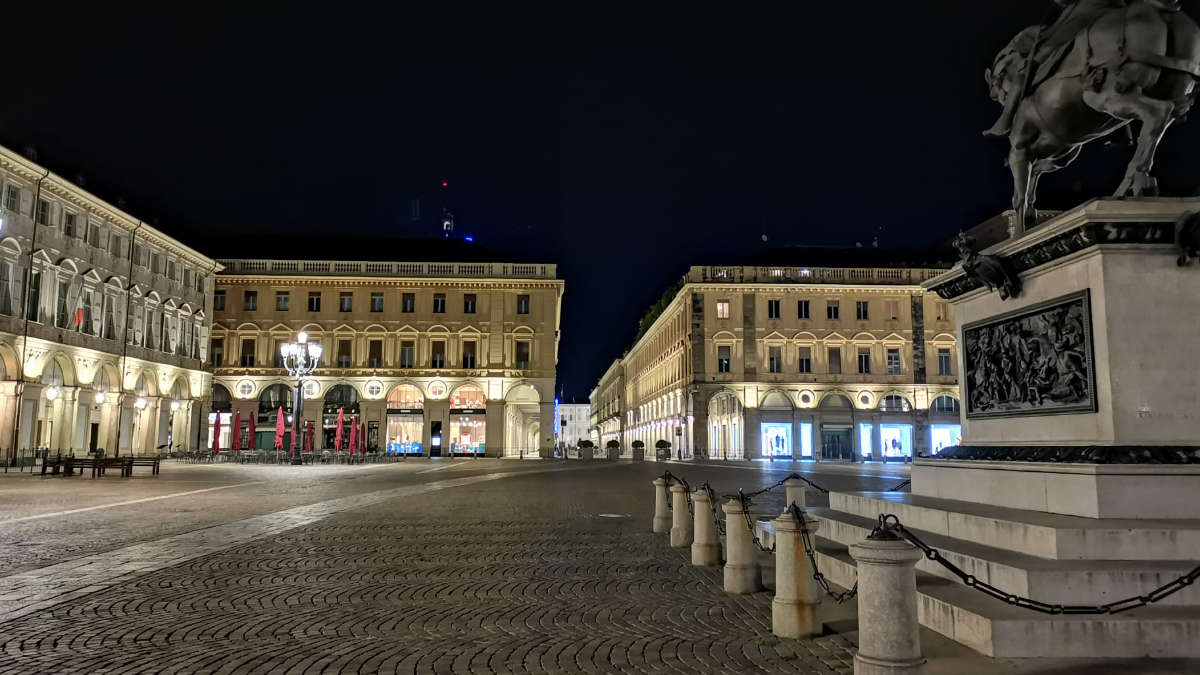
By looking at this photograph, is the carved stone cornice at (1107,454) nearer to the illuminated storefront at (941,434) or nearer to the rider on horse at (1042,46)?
the rider on horse at (1042,46)

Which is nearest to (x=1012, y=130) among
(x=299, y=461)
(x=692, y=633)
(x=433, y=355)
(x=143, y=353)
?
(x=692, y=633)

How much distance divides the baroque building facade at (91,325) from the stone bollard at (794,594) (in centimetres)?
3686

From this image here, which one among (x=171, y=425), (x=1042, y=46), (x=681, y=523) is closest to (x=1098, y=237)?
(x=1042, y=46)

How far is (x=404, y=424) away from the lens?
62.1 metres

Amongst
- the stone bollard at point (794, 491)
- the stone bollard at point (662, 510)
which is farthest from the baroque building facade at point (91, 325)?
the stone bollard at point (794, 491)

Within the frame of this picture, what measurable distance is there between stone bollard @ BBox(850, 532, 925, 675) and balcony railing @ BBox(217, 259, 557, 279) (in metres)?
59.4

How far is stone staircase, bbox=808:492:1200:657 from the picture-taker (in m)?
4.99

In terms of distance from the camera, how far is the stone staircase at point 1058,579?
4992 mm

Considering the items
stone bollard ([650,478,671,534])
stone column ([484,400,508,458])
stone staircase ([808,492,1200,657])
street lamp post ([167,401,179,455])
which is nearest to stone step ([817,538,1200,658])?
stone staircase ([808,492,1200,657])

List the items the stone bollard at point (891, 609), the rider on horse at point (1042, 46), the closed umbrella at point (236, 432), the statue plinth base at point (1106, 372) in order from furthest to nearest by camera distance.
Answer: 1. the closed umbrella at point (236, 432)
2. the rider on horse at point (1042, 46)
3. the statue plinth base at point (1106, 372)
4. the stone bollard at point (891, 609)

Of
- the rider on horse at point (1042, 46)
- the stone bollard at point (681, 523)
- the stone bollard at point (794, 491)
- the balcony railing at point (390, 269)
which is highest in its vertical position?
the balcony railing at point (390, 269)

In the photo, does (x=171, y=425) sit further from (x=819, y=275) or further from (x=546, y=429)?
(x=819, y=275)

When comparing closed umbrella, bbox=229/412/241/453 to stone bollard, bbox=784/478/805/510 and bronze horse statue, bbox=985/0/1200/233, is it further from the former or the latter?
bronze horse statue, bbox=985/0/1200/233

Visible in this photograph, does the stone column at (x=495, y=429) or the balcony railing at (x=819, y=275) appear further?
the balcony railing at (x=819, y=275)
